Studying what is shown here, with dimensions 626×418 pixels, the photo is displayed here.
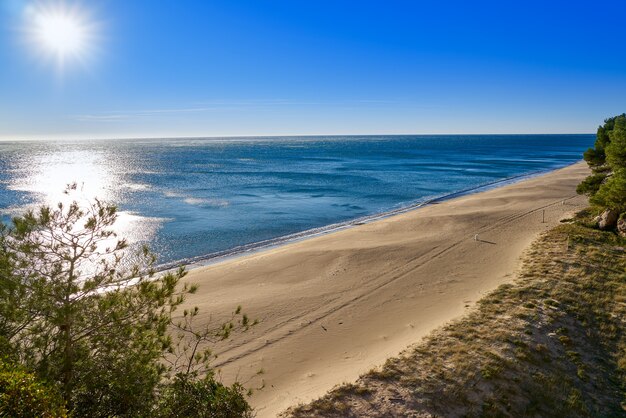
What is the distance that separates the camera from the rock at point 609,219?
27344mm

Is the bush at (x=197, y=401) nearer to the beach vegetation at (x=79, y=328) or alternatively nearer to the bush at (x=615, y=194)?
the beach vegetation at (x=79, y=328)

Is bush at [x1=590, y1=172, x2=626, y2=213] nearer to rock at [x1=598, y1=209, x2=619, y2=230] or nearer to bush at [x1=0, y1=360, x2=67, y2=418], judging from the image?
rock at [x1=598, y1=209, x2=619, y2=230]

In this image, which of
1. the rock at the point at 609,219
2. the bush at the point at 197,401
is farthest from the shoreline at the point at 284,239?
the rock at the point at 609,219

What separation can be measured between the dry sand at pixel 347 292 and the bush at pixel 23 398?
686 centimetres

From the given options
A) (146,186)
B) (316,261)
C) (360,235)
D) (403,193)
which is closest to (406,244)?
(360,235)

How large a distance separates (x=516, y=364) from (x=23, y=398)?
12.9m

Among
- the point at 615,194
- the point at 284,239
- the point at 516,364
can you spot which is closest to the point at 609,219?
the point at 615,194

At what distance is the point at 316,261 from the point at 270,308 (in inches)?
289

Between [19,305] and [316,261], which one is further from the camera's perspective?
[316,261]

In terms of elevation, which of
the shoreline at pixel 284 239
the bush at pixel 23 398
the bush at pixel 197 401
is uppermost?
the bush at pixel 23 398

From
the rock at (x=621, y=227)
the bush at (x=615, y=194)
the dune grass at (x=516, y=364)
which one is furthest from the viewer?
the rock at (x=621, y=227)

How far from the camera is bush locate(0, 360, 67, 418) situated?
199 inches

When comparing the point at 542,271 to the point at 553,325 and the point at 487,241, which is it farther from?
the point at 487,241

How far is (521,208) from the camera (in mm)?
40812
